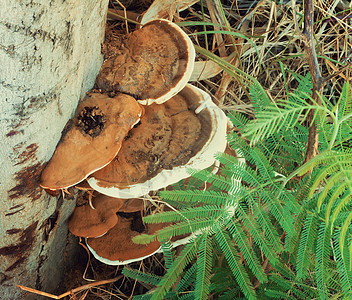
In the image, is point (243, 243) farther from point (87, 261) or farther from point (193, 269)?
→ point (87, 261)

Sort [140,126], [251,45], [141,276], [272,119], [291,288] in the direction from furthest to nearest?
[251,45] → [141,276] → [140,126] → [291,288] → [272,119]

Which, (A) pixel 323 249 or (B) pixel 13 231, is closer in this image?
(A) pixel 323 249

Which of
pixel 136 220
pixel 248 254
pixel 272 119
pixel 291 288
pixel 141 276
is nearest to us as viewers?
pixel 272 119

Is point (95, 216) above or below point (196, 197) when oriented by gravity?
below

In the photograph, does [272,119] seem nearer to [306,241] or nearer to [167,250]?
[306,241]

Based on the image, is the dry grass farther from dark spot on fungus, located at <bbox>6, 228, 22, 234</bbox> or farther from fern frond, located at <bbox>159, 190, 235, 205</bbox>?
fern frond, located at <bbox>159, 190, 235, 205</bbox>

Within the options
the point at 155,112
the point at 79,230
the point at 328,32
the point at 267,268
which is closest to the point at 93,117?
the point at 155,112

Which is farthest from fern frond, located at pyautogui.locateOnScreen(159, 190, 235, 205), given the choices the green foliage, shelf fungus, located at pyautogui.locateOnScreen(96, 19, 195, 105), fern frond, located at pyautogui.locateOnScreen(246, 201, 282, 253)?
shelf fungus, located at pyautogui.locateOnScreen(96, 19, 195, 105)

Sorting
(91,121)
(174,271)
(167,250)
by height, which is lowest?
(167,250)

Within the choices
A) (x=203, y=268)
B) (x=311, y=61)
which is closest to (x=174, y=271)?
(x=203, y=268)
